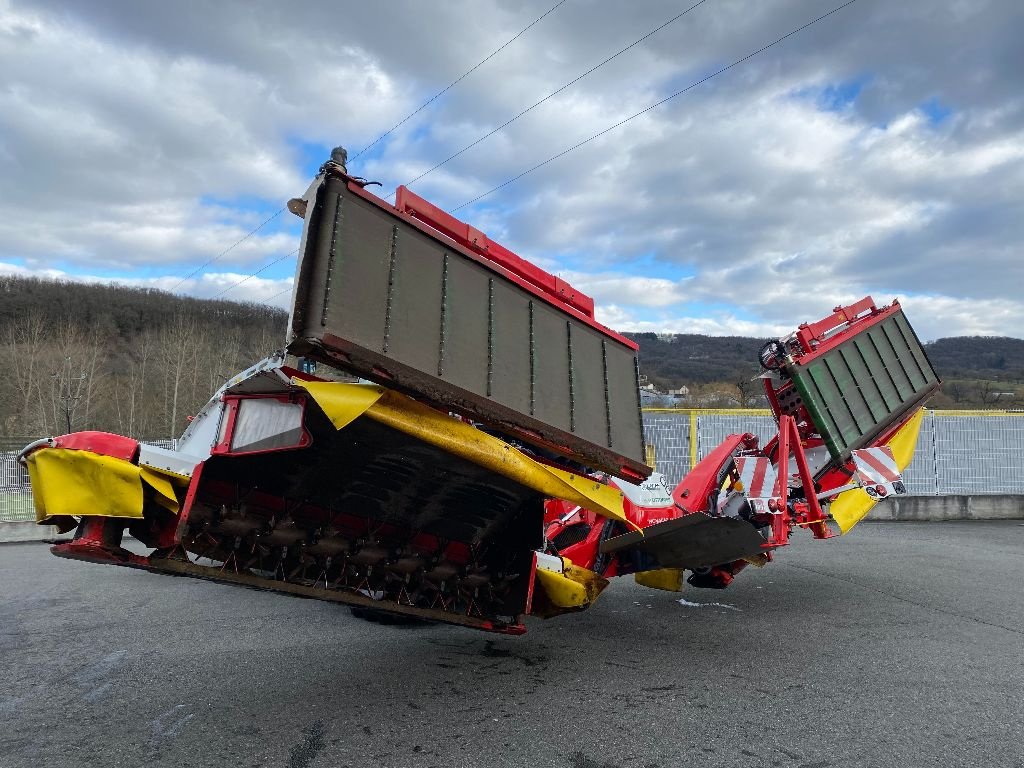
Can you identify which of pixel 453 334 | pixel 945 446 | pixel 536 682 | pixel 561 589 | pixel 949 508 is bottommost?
pixel 536 682

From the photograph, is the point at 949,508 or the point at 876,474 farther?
the point at 949,508

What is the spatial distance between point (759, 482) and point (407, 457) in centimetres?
374

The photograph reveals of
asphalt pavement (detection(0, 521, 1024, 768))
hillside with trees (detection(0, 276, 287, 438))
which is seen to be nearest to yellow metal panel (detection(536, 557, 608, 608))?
asphalt pavement (detection(0, 521, 1024, 768))

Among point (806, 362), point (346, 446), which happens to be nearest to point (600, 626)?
point (806, 362)

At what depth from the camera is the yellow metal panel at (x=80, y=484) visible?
2824 mm

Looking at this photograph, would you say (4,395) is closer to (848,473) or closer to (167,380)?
(167,380)

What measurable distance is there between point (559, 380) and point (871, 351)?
14.5 feet

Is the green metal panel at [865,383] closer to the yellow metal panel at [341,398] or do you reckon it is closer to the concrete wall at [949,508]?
the yellow metal panel at [341,398]

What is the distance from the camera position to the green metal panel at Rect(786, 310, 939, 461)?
600 cm

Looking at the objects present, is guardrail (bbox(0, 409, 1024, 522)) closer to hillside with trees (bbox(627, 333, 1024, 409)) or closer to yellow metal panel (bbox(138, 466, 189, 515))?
yellow metal panel (bbox(138, 466, 189, 515))

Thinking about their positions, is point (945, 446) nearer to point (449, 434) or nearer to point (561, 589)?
point (561, 589)

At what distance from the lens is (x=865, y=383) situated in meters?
6.54

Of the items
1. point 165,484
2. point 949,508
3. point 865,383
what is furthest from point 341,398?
point 949,508

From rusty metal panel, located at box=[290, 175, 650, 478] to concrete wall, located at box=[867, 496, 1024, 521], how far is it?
11.4 meters
